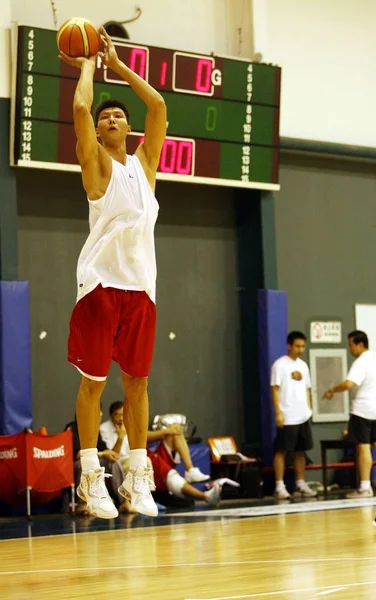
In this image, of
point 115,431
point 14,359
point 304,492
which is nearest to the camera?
point 115,431

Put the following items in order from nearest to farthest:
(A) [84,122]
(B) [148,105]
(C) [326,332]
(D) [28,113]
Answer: (A) [84,122] < (B) [148,105] < (D) [28,113] < (C) [326,332]

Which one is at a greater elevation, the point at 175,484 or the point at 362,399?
the point at 362,399

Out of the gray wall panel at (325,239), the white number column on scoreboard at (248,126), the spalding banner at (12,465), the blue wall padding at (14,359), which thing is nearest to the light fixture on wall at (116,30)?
the white number column on scoreboard at (248,126)

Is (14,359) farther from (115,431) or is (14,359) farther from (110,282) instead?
(110,282)

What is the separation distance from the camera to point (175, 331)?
1212 cm

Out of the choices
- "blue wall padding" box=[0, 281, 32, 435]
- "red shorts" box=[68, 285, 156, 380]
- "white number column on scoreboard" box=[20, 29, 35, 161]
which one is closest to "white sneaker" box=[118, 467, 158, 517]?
"red shorts" box=[68, 285, 156, 380]

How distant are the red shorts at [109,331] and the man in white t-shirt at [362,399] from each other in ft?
20.7

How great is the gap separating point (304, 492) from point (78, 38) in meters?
7.51

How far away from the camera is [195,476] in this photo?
1034cm

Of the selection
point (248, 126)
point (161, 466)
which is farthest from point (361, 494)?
point (248, 126)

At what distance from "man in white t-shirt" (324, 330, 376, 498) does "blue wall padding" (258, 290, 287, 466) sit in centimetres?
104

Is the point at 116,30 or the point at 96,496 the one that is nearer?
the point at 96,496

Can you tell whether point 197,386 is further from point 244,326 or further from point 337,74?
point 337,74

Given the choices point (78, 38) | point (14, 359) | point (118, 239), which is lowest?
point (14, 359)
